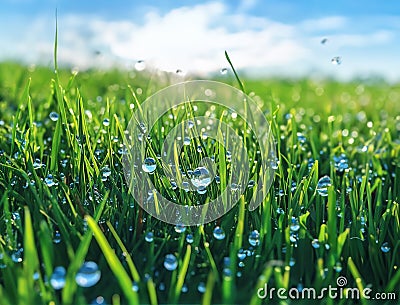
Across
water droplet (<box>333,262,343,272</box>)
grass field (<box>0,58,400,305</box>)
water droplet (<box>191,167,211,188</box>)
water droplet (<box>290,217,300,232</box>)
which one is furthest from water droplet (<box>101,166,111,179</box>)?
water droplet (<box>333,262,343,272</box>)

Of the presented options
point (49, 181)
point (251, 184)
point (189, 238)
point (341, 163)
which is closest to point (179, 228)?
point (189, 238)

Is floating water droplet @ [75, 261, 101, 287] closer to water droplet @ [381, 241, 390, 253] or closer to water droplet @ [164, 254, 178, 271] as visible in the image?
water droplet @ [164, 254, 178, 271]

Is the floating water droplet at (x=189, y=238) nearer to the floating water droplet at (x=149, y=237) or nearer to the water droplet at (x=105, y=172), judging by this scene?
the floating water droplet at (x=149, y=237)

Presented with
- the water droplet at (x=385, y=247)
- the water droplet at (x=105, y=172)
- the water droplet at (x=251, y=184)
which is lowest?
the water droplet at (x=385, y=247)

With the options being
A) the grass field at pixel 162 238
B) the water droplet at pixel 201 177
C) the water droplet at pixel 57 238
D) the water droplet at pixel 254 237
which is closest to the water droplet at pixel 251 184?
the grass field at pixel 162 238

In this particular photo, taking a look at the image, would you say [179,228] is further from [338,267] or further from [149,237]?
[338,267]
